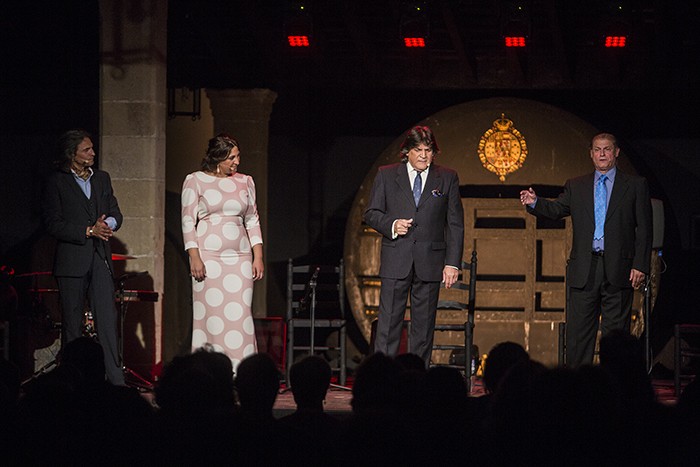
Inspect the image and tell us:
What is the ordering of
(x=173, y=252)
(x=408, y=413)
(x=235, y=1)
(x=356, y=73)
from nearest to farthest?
(x=408, y=413) → (x=235, y=1) → (x=356, y=73) → (x=173, y=252)

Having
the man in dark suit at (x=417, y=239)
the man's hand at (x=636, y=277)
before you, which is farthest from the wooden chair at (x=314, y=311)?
the man's hand at (x=636, y=277)

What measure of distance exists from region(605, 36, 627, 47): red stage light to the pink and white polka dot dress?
3541 mm

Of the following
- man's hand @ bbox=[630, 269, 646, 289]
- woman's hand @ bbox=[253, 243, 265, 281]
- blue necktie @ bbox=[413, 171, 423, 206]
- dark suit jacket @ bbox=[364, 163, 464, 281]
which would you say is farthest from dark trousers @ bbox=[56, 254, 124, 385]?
man's hand @ bbox=[630, 269, 646, 289]

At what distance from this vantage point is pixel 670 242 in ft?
34.8

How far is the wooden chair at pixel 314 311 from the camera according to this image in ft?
28.4

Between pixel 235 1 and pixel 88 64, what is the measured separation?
2.14 meters

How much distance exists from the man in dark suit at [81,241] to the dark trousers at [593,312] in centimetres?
269

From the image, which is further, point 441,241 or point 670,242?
point 670,242

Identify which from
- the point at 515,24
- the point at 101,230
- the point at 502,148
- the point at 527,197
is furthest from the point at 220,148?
the point at 502,148

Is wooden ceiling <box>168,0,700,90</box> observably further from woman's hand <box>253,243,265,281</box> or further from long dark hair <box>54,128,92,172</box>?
woman's hand <box>253,243,265,281</box>

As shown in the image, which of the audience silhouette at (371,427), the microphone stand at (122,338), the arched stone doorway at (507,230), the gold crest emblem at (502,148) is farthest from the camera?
the gold crest emblem at (502,148)

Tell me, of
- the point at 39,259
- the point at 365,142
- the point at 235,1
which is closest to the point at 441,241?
the point at 235,1

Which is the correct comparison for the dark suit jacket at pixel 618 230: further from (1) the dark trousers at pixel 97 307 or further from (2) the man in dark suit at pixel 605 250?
(1) the dark trousers at pixel 97 307

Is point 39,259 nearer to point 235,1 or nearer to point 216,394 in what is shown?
point 235,1
